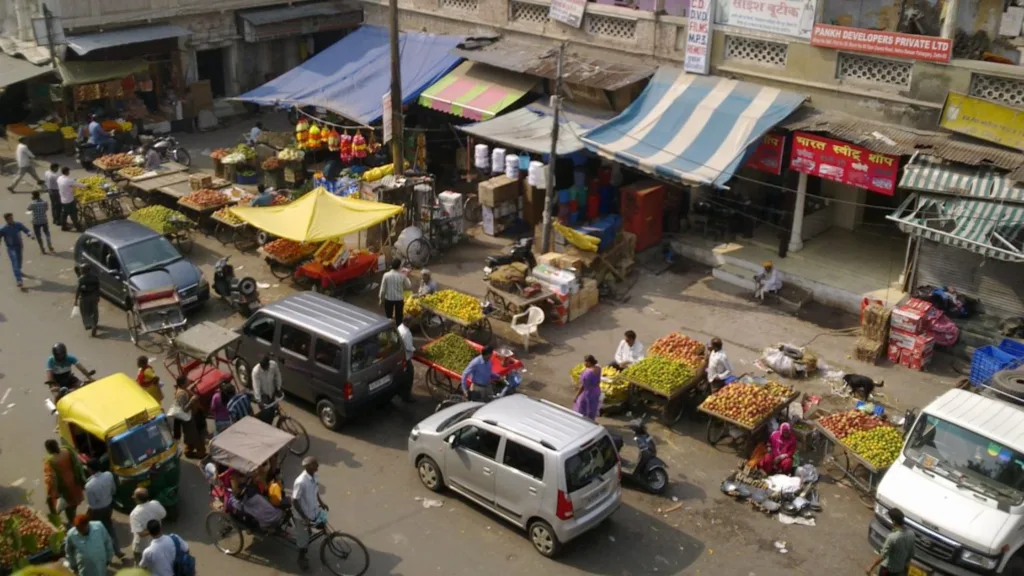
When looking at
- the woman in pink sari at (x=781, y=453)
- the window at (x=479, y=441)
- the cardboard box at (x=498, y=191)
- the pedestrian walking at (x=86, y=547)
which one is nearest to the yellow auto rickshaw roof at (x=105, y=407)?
the pedestrian walking at (x=86, y=547)

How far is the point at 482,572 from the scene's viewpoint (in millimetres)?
12297

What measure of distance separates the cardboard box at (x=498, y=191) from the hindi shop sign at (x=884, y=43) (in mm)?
7679

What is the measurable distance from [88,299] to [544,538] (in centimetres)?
1066

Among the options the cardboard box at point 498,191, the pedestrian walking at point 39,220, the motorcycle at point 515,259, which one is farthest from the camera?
the cardboard box at point 498,191

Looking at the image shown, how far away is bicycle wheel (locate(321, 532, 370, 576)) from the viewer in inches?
475

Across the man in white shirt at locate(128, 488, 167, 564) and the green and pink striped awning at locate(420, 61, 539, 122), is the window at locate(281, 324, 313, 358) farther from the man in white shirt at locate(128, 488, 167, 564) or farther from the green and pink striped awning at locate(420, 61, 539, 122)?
the green and pink striped awning at locate(420, 61, 539, 122)

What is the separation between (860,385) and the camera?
15930mm

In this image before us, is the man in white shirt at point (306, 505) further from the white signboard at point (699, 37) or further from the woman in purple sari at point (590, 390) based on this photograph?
the white signboard at point (699, 37)

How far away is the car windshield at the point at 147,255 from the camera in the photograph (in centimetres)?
1888

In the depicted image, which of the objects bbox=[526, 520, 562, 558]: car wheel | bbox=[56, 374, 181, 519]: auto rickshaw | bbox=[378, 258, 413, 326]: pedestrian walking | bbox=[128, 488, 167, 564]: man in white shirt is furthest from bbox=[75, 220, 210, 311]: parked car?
bbox=[526, 520, 562, 558]: car wheel

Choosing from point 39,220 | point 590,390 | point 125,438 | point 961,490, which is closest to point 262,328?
point 125,438

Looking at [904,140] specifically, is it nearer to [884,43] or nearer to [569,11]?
[884,43]

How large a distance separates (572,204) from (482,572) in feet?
39.8

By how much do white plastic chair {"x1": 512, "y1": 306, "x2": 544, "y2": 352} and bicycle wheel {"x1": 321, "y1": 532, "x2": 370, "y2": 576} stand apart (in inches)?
259
